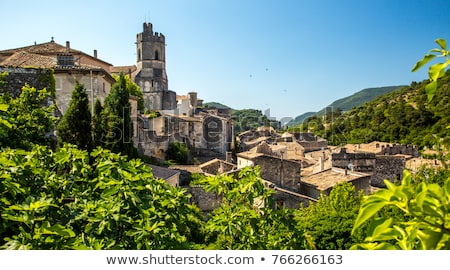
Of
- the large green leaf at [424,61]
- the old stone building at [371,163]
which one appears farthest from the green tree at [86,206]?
the old stone building at [371,163]

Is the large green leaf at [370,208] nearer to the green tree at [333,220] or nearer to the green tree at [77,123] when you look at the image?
the green tree at [333,220]

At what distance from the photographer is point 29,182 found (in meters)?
3.34

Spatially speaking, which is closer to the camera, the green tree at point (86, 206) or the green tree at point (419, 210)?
the green tree at point (419, 210)

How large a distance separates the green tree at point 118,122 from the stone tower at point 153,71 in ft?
119

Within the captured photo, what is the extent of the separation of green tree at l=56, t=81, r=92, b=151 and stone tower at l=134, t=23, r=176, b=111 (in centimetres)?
3892

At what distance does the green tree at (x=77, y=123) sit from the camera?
12.5m

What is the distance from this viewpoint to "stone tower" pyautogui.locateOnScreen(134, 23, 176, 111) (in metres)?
52.2

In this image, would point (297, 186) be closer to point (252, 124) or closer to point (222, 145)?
point (222, 145)

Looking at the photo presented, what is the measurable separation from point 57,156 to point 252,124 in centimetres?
7235

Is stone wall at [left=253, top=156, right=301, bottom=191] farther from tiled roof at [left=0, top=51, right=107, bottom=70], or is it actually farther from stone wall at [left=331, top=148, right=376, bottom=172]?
tiled roof at [left=0, top=51, right=107, bottom=70]

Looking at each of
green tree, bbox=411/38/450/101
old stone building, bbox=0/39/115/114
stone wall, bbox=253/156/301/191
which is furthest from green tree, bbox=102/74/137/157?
green tree, bbox=411/38/450/101

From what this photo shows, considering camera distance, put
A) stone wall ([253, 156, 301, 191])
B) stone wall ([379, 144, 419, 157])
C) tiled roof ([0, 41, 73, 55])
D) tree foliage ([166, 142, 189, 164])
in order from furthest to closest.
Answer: stone wall ([379, 144, 419, 157]) < tree foliage ([166, 142, 189, 164]) < tiled roof ([0, 41, 73, 55]) < stone wall ([253, 156, 301, 191])

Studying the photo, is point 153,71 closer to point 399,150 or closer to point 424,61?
point 399,150
